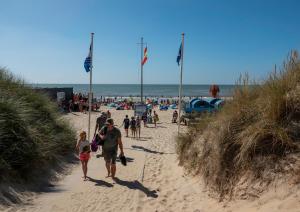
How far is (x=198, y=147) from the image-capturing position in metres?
7.38

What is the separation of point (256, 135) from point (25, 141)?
15.7 feet

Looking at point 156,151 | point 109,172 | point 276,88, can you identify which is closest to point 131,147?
point 156,151

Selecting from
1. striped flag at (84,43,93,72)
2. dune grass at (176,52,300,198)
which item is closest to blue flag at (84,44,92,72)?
striped flag at (84,43,93,72)

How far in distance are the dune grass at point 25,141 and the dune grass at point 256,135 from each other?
144 inches

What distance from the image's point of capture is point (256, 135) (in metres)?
5.20

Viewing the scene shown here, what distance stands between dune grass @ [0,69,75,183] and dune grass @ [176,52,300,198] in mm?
3653

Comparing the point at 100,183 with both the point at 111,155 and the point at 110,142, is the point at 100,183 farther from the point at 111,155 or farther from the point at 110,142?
the point at 110,142

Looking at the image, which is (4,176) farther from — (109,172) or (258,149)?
(258,149)

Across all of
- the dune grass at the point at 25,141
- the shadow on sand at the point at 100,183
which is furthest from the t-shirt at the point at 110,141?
the dune grass at the point at 25,141

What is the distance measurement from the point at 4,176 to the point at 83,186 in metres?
1.66

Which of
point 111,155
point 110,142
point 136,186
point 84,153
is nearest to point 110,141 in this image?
point 110,142

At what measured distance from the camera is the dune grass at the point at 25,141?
6449 millimetres

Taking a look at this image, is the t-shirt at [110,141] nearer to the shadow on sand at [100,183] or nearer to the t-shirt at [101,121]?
the shadow on sand at [100,183]

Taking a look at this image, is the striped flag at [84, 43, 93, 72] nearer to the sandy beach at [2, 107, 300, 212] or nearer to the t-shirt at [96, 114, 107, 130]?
the t-shirt at [96, 114, 107, 130]
